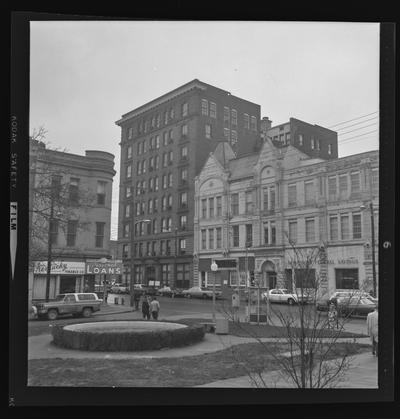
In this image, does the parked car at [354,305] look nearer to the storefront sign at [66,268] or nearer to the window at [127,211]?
the window at [127,211]

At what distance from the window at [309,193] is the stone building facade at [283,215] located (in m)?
0.02

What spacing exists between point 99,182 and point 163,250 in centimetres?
177

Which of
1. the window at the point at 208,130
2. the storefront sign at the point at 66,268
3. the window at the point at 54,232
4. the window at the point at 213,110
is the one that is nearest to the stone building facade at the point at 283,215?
the window at the point at 208,130

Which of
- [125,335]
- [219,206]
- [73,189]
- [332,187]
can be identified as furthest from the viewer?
[219,206]

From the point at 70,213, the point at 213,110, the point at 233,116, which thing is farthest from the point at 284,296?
the point at 70,213

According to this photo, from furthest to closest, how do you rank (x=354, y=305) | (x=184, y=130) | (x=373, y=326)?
(x=184, y=130)
(x=354, y=305)
(x=373, y=326)

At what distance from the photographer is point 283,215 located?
29.1ft

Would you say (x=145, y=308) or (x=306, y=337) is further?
(x=145, y=308)

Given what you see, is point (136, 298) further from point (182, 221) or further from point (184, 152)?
point (184, 152)

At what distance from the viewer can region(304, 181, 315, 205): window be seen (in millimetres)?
8804

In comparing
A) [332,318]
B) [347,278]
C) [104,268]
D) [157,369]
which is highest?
[104,268]

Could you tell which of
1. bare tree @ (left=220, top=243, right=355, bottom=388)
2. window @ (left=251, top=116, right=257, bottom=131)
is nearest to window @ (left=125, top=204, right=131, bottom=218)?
bare tree @ (left=220, top=243, right=355, bottom=388)

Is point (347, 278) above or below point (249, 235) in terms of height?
below

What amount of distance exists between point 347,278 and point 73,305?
485 cm
